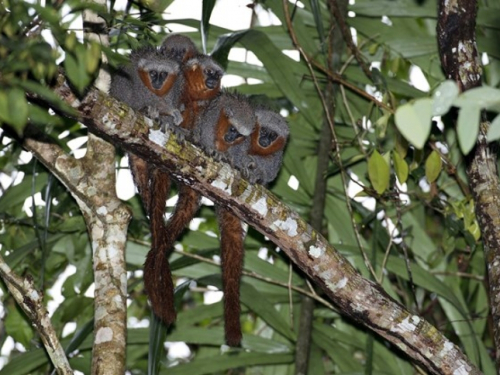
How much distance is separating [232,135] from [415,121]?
2.76 meters

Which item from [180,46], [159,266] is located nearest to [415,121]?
[159,266]

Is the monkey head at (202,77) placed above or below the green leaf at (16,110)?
above

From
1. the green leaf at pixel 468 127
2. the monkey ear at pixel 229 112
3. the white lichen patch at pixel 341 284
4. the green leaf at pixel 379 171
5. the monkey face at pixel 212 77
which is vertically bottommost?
the green leaf at pixel 468 127

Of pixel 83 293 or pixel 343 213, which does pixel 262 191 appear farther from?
pixel 83 293

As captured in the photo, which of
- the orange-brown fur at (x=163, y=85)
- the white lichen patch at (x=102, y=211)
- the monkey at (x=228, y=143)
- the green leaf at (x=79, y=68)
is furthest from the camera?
the orange-brown fur at (x=163, y=85)

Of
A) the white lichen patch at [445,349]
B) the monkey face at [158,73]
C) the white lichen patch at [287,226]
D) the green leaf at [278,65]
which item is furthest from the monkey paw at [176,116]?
the white lichen patch at [445,349]

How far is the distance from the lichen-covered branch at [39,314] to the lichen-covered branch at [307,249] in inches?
22.9

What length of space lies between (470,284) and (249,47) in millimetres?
1820

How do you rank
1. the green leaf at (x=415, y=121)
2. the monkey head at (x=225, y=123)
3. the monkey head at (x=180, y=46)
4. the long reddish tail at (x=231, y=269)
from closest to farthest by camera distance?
the green leaf at (x=415, y=121) < the long reddish tail at (x=231, y=269) < the monkey head at (x=225, y=123) < the monkey head at (x=180, y=46)

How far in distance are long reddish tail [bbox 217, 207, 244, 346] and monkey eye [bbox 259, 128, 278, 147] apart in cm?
46

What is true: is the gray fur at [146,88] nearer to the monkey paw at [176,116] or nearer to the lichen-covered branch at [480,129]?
the monkey paw at [176,116]

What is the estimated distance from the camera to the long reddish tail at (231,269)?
3590mm

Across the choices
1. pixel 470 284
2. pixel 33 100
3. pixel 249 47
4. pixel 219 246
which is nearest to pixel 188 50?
pixel 249 47

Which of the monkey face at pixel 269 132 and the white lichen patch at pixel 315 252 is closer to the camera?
the white lichen patch at pixel 315 252
